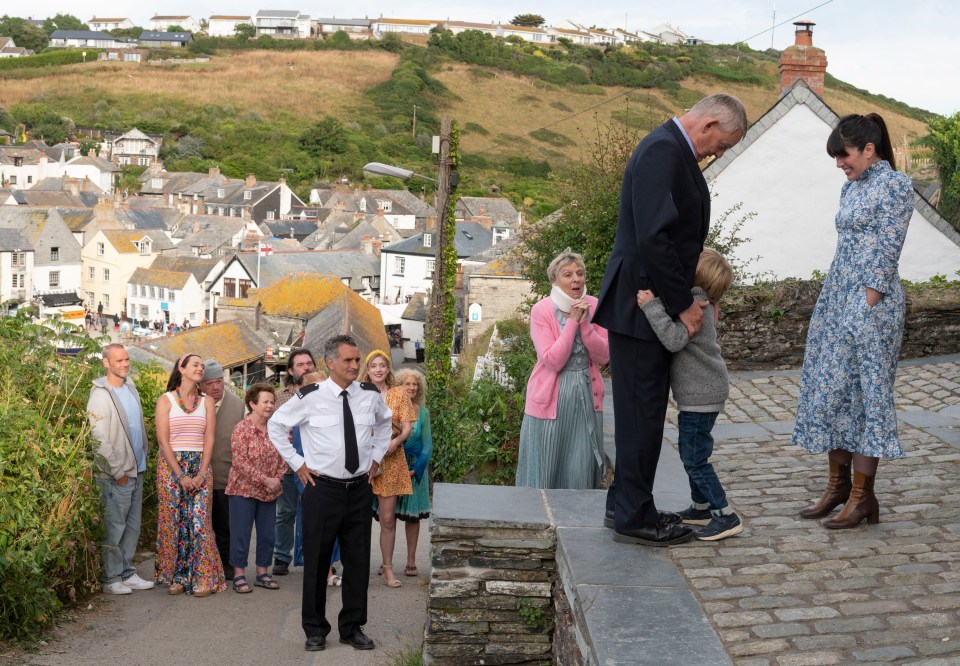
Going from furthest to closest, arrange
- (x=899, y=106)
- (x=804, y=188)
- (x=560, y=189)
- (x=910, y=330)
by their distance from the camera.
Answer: (x=899, y=106) → (x=804, y=188) → (x=560, y=189) → (x=910, y=330)

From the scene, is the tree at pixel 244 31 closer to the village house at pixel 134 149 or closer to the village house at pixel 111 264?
the village house at pixel 134 149

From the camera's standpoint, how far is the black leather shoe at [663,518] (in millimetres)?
4541

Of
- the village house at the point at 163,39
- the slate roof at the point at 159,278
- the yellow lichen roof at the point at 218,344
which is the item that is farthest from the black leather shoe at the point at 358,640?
the village house at the point at 163,39

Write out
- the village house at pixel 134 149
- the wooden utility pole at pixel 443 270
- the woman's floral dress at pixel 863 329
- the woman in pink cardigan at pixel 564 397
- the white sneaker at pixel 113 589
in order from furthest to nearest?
the village house at pixel 134 149
the wooden utility pole at pixel 443 270
the white sneaker at pixel 113 589
the woman in pink cardigan at pixel 564 397
the woman's floral dress at pixel 863 329

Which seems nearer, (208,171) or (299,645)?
(299,645)

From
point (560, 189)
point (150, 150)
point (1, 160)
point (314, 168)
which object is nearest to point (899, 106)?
point (314, 168)

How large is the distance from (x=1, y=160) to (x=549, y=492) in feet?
357

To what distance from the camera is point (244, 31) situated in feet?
627

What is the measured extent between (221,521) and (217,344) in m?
29.3

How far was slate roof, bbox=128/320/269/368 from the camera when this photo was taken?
3334 cm

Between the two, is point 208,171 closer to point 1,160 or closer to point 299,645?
point 1,160

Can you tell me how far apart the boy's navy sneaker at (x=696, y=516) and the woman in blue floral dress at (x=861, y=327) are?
21.9 inches

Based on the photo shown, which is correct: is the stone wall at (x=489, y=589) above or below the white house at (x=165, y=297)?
above

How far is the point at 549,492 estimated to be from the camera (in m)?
5.31
